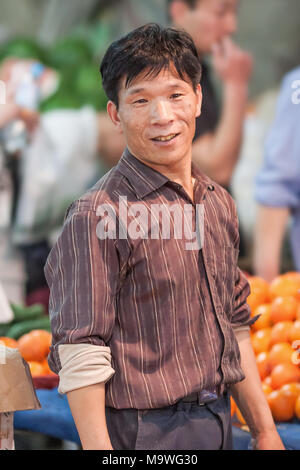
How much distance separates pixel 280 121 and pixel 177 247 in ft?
6.82

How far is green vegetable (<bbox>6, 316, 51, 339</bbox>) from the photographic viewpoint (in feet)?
8.30

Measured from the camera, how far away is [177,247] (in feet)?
4.59

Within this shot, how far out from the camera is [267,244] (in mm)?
3836

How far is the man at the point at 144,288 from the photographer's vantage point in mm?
1325

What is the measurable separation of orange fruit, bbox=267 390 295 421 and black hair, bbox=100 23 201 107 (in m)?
1.00

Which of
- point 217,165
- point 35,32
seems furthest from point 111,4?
point 217,165

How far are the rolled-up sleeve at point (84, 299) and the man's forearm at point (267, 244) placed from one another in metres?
2.40

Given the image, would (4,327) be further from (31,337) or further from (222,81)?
(222,81)

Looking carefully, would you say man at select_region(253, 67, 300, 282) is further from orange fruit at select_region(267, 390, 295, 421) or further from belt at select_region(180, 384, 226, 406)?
belt at select_region(180, 384, 226, 406)

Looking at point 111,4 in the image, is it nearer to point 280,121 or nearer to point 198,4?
point 198,4

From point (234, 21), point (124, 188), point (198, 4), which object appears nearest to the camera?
point (124, 188)

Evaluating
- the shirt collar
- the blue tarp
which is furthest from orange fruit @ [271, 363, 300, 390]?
the shirt collar

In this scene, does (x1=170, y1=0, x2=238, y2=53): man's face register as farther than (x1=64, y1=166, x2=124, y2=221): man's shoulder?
Yes

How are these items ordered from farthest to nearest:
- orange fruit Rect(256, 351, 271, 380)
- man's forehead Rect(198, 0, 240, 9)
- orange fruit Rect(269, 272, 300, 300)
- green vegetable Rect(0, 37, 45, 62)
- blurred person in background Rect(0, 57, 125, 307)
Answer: green vegetable Rect(0, 37, 45, 62) < blurred person in background Rect(0, 57, 125, 307) < man's forehead Rect(198, 0, 240, 9) < orange fruit Rect(269, 272, 300, 300) < orange fruit Rect(256, 351, 271, 380)
